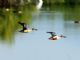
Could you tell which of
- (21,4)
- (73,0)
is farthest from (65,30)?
(73,0)

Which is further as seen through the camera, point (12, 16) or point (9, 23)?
point (12, 16)

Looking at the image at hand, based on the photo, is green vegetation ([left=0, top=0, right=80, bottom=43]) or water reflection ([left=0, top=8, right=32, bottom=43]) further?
green vegetation ([left=0, top=0, right=80, bottom=43])

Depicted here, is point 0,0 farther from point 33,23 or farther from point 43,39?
point 43,39

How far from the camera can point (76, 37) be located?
62.8ft

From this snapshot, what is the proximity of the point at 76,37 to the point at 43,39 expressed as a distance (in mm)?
1476

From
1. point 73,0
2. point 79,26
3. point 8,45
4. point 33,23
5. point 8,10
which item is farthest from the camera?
point 73,0

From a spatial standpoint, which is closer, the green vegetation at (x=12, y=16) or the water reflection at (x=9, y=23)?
the water reflection at (x=9, y=23)

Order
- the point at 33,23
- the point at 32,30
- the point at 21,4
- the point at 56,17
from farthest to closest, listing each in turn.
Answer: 1. the point at 21,4
2. the point at 56,17
3. the point at 33,23
4. the point at 32,30

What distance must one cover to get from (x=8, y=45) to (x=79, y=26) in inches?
249

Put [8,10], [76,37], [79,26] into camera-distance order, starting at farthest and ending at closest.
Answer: [8,10]
[79,26]
[76,37]

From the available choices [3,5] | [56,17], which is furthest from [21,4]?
[56,17]

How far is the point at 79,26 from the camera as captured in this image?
22.9m

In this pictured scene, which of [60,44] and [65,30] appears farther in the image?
[65,30]

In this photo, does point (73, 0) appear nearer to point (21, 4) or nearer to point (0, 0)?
point (21, 4)
